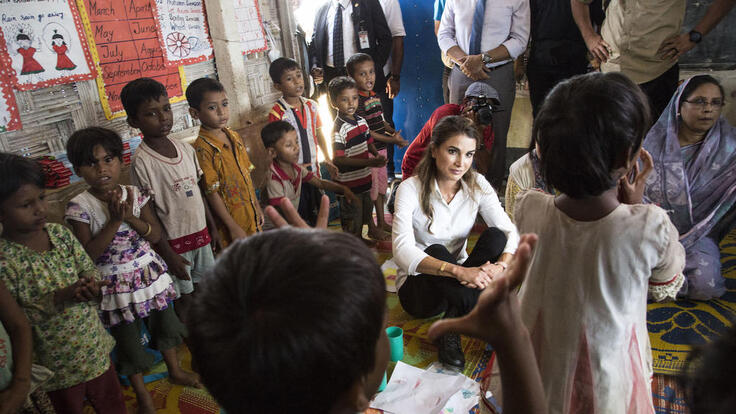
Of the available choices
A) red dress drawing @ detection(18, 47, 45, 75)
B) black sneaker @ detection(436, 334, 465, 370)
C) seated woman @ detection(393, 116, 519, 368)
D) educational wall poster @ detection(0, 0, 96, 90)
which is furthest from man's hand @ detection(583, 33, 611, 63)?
red dress drawing @ detection(18, 47, 45, 75)

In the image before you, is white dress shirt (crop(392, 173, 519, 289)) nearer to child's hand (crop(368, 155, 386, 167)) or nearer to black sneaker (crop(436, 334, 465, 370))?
black sneaker (crop(436, 334, 465, 370))

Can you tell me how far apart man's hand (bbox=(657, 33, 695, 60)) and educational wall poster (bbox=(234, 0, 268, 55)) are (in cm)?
284

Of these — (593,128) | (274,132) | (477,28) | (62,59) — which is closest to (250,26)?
(274,132)

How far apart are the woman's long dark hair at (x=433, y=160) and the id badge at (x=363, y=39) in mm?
1935

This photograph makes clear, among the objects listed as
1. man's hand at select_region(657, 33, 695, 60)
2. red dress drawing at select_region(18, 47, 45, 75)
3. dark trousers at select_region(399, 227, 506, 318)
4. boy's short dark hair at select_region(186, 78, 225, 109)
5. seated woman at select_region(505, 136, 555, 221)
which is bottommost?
dark trousers at select_region(399, 227, 506, 318)

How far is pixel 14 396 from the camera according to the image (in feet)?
4.55

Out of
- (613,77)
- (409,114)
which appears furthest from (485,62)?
(613,77)

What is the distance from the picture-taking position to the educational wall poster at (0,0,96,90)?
1.99 m

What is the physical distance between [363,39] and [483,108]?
56.5 inches

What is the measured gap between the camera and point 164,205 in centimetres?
204

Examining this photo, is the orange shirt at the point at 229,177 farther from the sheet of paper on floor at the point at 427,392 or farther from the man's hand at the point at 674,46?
the man's hand at the point at 674,46

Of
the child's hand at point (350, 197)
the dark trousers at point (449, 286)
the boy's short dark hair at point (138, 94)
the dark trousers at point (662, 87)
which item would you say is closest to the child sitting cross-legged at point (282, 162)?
the child's hand at point (350, 197)

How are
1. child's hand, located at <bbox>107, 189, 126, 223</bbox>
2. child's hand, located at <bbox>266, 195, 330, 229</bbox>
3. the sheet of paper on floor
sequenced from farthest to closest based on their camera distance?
the sheet of paper on floor → child's hand, located at <bbox>107, 189, 126, 223</bbox> → child's hand, located at <bbox>266, 195, 330, 229</bbox>

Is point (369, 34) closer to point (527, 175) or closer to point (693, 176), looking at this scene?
point (527, 175)
